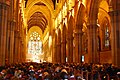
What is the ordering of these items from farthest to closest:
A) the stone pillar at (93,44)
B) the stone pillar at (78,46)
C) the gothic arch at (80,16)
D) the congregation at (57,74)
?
1. the stone pillar at (78,46)
2. the gothic arch at (80,16)
3. the stone pillar at (93,44)
4. the congregation at (57,74)

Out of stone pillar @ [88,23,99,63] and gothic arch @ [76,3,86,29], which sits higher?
gothic arch @ [76,3,86,29]


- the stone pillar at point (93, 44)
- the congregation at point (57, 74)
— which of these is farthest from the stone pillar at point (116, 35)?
the stone pillar at point (93, 44)

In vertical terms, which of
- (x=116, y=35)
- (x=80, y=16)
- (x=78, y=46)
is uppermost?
(x=80, y=16)

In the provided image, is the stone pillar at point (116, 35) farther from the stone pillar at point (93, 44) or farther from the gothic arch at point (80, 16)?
the gothic arch at point (80, 16)

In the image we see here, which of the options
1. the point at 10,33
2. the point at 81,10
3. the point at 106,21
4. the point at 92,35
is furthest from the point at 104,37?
the point at 10,33

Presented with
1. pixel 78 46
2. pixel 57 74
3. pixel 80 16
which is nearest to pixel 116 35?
pixel 57 74

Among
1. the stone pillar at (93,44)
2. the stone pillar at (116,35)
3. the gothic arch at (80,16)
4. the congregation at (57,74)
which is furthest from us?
the gothic arch at (80,16)

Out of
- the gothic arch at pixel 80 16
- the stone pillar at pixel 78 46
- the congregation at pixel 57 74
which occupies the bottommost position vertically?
the congregation at pixel 57 74

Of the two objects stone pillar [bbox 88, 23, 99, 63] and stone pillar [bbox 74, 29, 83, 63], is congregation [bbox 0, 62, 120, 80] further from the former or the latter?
stone pillar [bbox 74, 29, 83, 63]

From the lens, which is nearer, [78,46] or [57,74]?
[57,74]

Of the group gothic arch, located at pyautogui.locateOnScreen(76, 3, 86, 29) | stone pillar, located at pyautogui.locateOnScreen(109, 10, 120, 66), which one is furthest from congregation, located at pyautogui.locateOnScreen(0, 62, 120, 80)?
gothic arch, located at pyautogui.locateOnScreen(76, 3, 86, 29)

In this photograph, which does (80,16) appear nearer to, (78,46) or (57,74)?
(78,46)

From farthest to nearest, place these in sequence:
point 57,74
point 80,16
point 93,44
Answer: point 80,16 → point 93,44 → point 57,74

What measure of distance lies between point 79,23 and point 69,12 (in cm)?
531
